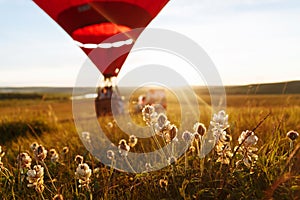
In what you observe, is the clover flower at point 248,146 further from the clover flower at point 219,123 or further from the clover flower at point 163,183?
the clover flower at point 163,183

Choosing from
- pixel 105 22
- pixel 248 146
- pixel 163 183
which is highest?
pixel 105 22

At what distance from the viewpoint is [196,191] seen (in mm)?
1863

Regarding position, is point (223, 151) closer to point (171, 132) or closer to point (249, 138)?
point (249, 138)

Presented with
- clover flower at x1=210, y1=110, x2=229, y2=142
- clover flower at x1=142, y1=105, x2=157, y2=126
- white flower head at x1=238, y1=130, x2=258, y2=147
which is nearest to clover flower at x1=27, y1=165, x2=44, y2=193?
clover flower at x1=142, y1=105, x2=157, y2=126

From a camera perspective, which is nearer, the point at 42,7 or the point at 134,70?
the point at 134,70

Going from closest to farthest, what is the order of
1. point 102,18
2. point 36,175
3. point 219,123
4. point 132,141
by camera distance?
point 36,175
point 219,123
point 132,141
point 102,18

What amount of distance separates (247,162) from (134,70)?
343cm

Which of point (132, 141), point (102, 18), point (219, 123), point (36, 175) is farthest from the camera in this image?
point (102, 18)

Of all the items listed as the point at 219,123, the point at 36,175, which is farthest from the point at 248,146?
the point at 36,175

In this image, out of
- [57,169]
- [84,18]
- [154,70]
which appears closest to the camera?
[57,169]

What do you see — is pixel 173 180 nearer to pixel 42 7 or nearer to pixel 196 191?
pixel 196 191

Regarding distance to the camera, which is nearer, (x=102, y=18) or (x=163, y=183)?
(x=163, y=183)

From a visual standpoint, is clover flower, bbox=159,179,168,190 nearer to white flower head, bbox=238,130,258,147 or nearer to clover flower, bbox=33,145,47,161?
white flower head, bbox=238,130,258,147

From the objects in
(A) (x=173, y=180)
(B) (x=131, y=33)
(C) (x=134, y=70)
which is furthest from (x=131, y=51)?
(A) (x=173, y=180)
